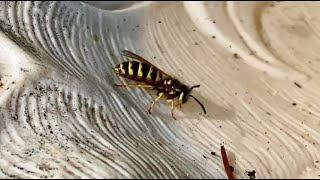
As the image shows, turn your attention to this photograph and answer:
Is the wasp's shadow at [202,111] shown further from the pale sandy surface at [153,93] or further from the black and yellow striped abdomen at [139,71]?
the black and yellow striped abdomen at [139,71]

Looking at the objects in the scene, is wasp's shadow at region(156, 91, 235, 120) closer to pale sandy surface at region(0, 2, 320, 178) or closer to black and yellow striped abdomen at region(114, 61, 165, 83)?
pale sandy surface at region(0, 2, 320, 178)

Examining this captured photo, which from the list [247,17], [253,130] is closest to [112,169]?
[253,130]

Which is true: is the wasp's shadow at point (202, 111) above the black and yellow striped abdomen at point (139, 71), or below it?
below

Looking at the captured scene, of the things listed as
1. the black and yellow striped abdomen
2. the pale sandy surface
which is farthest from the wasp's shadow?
the black and yellow striped abdomen

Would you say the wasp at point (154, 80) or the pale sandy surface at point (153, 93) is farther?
the wasp at point (154, 80)

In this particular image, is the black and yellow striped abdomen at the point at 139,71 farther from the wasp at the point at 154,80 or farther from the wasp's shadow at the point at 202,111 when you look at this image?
the wasp's shadow at the point at 202,111

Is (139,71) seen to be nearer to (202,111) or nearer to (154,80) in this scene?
(154,80)

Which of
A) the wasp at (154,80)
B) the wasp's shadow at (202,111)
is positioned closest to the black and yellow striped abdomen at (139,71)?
the wasp at (154,80)
